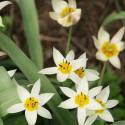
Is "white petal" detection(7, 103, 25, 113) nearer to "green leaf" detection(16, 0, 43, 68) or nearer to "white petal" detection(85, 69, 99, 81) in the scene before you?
"white petal" detection(85, 69, 99, 81)

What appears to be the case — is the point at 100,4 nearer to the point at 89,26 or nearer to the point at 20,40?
the point at 89,26

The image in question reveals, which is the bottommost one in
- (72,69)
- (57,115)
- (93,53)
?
(93,53)

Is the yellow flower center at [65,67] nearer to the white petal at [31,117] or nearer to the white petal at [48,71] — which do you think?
the white petal at [48,71]

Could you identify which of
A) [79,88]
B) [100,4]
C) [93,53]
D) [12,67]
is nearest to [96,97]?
[79,88]

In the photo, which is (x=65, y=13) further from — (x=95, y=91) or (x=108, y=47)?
(x=95, y=91)

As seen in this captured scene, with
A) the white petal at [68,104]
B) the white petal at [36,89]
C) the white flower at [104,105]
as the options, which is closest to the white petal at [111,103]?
the white flower at [104,105]

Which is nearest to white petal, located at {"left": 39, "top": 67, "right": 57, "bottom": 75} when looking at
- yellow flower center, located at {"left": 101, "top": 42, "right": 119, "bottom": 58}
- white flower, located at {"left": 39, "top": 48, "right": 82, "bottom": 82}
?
white flower, located at {"left": 39, "top": 48, "right": 82, "bottom": 82}

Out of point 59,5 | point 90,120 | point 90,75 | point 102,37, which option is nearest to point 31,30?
point 59,5
